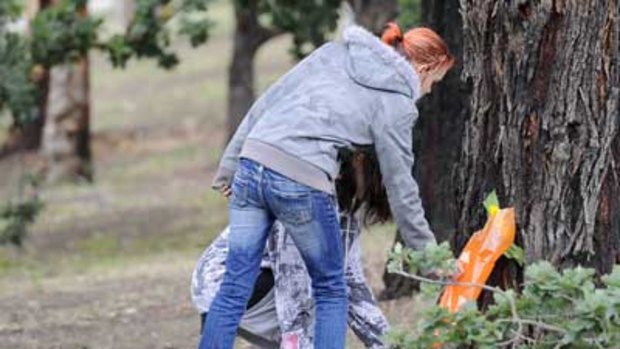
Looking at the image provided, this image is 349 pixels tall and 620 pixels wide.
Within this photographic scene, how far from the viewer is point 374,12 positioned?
49.2ft

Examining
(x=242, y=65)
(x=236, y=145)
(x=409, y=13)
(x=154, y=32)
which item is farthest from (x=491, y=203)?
(x=242, y=65)

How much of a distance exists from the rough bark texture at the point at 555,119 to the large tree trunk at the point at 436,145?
3.56m

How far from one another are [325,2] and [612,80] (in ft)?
32.4

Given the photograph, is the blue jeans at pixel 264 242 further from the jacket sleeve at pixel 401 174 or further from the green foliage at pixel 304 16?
the green foliage at pixel 304 16

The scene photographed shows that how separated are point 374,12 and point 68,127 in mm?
8943

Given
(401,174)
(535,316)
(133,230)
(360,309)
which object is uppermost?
(401,174)

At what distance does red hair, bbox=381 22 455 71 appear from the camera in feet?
21.0

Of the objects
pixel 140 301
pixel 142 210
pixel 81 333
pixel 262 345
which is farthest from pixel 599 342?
pixel 142 210

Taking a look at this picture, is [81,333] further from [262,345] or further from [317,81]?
[317,81]

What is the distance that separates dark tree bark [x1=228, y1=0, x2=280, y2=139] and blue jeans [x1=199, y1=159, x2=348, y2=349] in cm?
1231

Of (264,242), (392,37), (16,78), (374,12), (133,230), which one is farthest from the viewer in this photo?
(133,230)

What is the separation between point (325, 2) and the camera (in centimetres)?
1593

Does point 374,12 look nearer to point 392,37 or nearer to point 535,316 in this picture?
point 392,37

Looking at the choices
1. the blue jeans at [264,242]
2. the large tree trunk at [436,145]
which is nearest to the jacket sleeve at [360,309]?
the blue jeans at [264,242]
